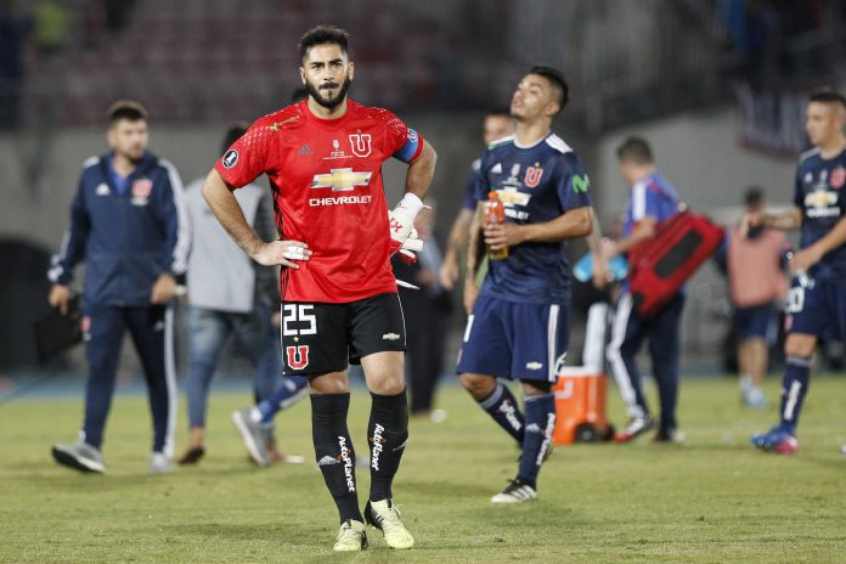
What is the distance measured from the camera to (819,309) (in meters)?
9.88

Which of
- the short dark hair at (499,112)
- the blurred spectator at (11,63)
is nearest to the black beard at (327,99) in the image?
the short dark hair at (499,112)

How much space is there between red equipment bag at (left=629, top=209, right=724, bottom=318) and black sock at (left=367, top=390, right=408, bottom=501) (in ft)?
16.7

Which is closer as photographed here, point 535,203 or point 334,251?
point 334,251

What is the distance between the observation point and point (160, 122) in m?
23.1

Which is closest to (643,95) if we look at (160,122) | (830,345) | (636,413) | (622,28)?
(622,28)

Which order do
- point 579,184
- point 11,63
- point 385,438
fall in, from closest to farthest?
point 385,438 → point 579,184 → point 11,63

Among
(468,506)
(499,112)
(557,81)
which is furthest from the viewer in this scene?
(499,112)

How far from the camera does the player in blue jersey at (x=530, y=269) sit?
8117 mm

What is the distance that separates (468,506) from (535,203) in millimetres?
1572

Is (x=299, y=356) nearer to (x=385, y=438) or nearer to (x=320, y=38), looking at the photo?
(x=385, y=438)

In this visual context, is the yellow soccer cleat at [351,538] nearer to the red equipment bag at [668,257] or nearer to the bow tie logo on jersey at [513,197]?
the bow tie logo on jersey at [513,197]

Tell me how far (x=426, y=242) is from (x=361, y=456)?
4.05 meters

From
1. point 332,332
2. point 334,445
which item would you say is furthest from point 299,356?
point 334,445

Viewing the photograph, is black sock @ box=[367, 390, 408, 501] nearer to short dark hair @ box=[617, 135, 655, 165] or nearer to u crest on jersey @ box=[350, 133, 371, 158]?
u crest on jersey @ box=[350, 133, 371, 158]
